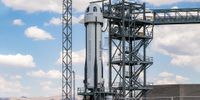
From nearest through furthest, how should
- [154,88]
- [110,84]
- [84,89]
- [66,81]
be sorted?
[84,89] < [110,84] < [154,88] < [66,81]

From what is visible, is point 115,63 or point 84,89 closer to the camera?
point 84,89

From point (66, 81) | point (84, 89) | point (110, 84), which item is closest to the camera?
point (84, 89)

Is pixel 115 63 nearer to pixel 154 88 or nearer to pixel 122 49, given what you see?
pixel 122 49

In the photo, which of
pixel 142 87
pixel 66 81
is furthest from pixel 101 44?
pixel 66 81

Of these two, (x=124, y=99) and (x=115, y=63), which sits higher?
(x=115, y=63)

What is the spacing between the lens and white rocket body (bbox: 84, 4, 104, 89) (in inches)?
3371

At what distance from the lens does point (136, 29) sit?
322 feet

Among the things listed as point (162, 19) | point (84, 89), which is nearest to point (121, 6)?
point (162, 19)

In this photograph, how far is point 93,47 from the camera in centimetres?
8694

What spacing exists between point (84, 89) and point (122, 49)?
40.3ft

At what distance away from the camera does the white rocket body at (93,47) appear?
8562 cm

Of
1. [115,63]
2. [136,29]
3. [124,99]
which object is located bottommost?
[124,99]

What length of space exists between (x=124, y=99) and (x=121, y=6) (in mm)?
17275

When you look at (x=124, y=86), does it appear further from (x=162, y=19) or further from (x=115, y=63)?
(x=162, y=19)
